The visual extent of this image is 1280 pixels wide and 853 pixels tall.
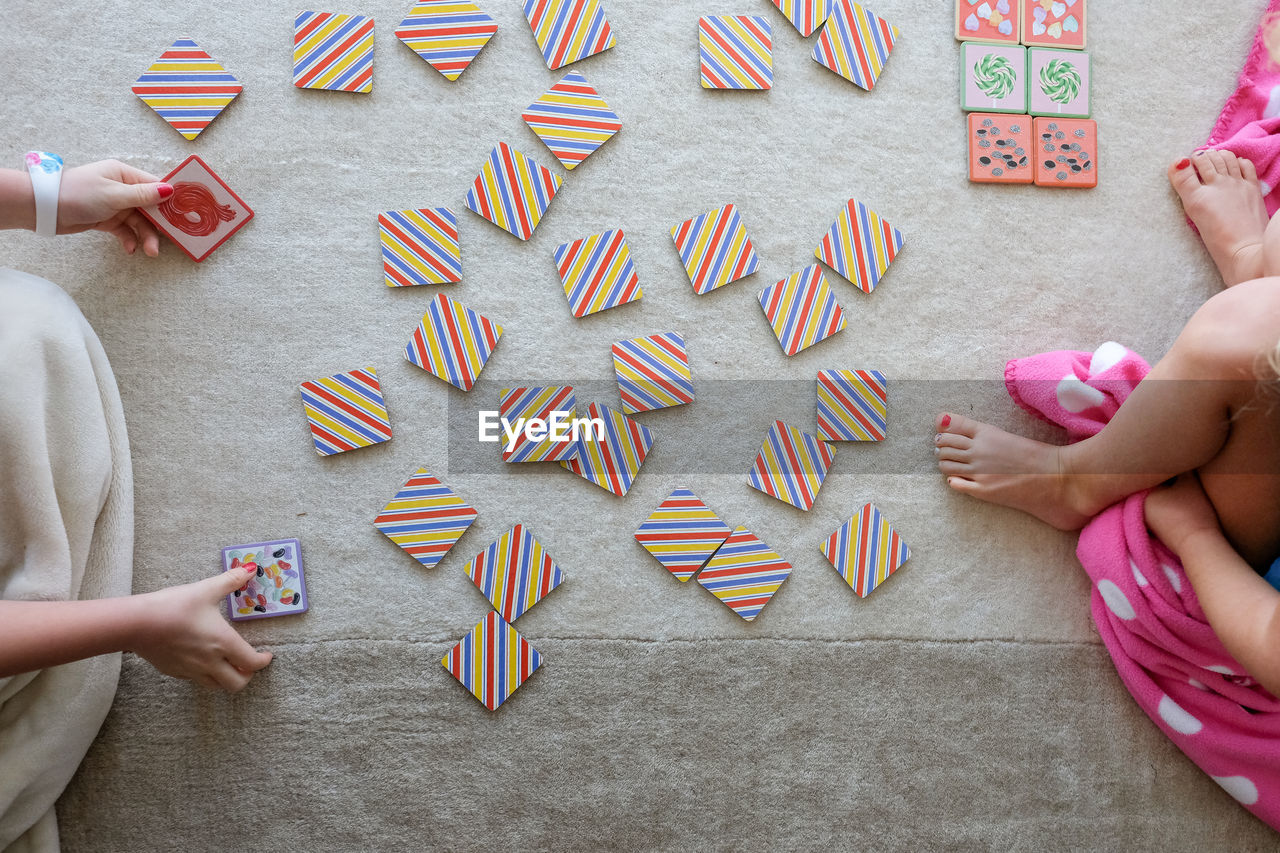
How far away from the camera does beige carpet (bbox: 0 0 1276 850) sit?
0.98 metres

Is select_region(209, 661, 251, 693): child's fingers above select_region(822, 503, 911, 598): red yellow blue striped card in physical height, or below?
above

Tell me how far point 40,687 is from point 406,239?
0.64 metres

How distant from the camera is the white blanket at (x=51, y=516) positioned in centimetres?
87

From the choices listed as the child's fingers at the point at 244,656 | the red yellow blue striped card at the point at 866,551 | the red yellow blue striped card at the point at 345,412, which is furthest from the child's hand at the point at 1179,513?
the child's fingers at the point at 244,656


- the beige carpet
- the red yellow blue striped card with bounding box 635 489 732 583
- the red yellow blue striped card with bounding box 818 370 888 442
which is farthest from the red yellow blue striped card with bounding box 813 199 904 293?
the red yellow blue striped card with bounding box 635 489 732 583

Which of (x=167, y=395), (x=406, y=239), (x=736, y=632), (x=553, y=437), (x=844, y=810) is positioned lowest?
(x=844, y=810)

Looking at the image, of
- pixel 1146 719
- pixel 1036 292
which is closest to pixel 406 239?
pixel 1036 292

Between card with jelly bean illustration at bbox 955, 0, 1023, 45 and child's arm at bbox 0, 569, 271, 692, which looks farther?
card with jelly bean illustration at bbox 955, 0, 1023, 45

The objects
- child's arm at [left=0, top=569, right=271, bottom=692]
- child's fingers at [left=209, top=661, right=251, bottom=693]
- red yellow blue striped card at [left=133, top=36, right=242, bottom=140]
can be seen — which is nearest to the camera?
child's arm at [left=0, top=569, right=271, bottom=692]

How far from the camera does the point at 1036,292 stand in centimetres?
110

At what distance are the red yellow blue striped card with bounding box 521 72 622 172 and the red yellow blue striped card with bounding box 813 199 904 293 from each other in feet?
1.03

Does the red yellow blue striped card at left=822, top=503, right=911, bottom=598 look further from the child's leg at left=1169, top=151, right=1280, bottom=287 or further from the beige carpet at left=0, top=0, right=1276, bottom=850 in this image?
the child's leg at left=1169, top=151, right=1280, bottom=287

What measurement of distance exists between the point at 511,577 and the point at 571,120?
1.90ft

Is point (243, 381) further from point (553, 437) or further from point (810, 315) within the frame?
point (810, 315)
